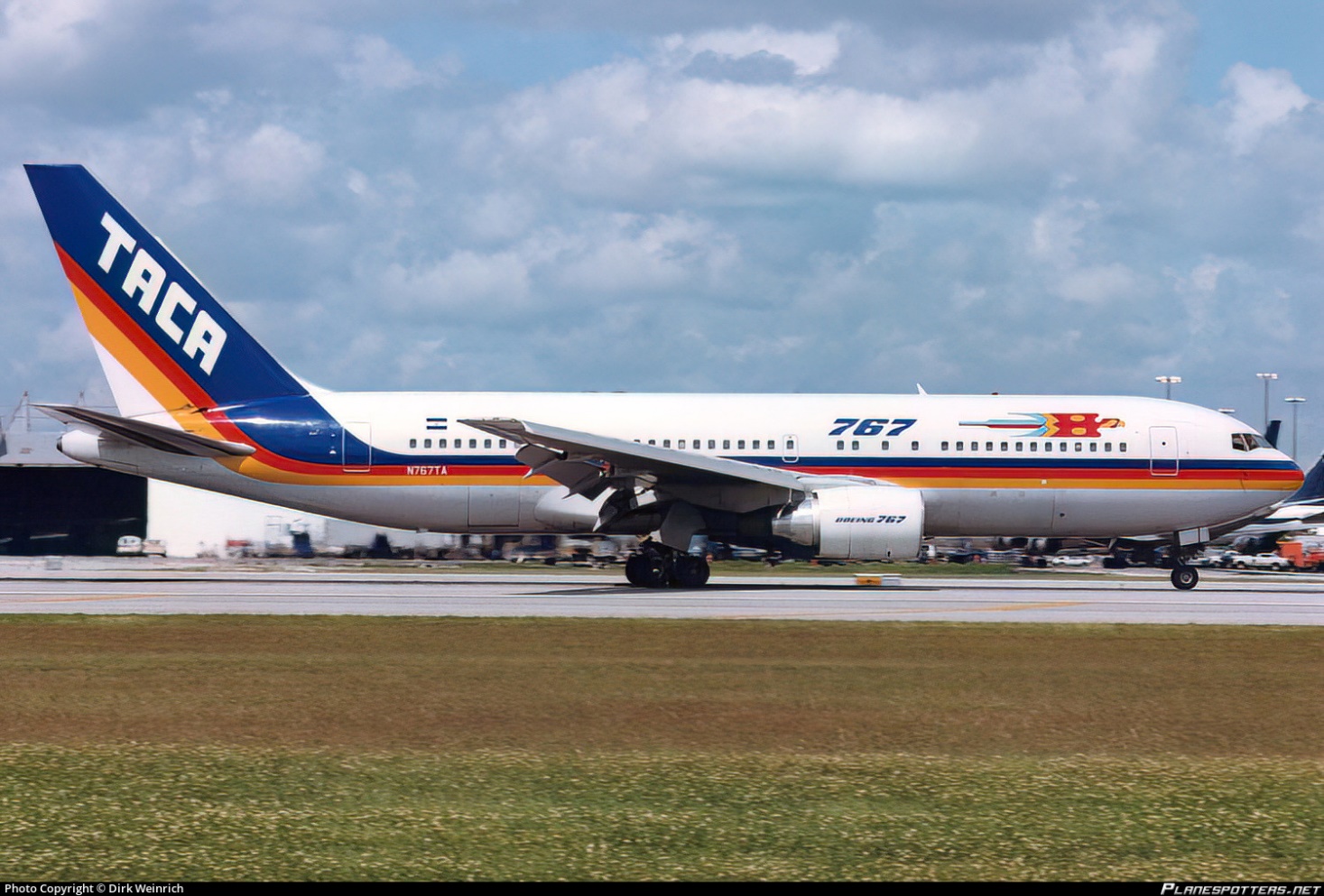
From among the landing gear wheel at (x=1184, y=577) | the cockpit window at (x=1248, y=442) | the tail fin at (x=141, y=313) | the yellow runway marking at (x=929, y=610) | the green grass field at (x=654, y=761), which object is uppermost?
the tail fin at (x=141, y=313)

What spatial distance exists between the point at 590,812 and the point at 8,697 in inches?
266

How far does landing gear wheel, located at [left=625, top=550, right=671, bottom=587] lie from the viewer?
28.2m

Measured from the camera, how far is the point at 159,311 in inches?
1139

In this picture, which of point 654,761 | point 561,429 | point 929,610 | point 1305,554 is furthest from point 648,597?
point 1305,554

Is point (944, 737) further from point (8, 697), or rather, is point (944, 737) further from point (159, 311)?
point (159, 311)

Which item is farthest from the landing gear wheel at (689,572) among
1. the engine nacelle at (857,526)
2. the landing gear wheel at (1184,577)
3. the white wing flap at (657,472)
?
the landing gear wheel at (1184,577)

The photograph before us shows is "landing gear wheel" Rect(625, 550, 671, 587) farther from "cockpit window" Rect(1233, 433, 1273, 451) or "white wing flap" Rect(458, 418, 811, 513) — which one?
"cockpit window" Rect(1233, 433, 1273, 451)

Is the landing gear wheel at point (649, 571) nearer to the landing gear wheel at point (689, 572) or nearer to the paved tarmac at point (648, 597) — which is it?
the landing gear wheel at point (689, 572)

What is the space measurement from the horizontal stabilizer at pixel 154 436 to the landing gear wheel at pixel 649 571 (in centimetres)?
850

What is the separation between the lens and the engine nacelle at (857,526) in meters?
26.3

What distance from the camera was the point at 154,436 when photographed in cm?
2770

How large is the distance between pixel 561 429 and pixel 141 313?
954 centimetres

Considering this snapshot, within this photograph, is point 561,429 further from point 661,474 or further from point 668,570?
point 668,570
